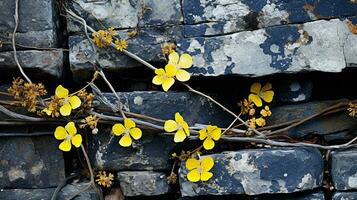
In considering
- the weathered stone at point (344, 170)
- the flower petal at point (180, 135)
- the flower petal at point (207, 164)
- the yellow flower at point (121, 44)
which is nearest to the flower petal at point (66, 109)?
the yellow flower at point (121, 44)

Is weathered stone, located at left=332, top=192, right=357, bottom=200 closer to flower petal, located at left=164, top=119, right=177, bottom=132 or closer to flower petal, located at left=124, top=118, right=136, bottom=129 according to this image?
flower petal, located at left=164, top=119, right=177, bottom=132

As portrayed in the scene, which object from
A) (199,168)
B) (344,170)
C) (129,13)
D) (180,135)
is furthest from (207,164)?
(129,13)

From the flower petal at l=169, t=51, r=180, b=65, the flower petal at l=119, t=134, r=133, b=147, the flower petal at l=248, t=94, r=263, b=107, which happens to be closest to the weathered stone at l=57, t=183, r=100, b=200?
the flower petal at l=119, t=134, r=133, b=147

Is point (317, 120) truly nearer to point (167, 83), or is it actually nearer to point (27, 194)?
point (167, 83)

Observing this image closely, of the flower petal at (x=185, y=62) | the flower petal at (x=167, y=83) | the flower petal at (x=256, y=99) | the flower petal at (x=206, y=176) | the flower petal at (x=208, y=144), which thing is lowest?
the flower petal at (x=206, y=176)

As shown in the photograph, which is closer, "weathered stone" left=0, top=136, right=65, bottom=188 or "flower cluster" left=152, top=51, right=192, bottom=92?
"flower cluster" left=152, top=51, right=192, bottom=92

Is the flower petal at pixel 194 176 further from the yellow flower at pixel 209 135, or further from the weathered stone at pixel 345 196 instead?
the weathered stone at pixel 345 196
